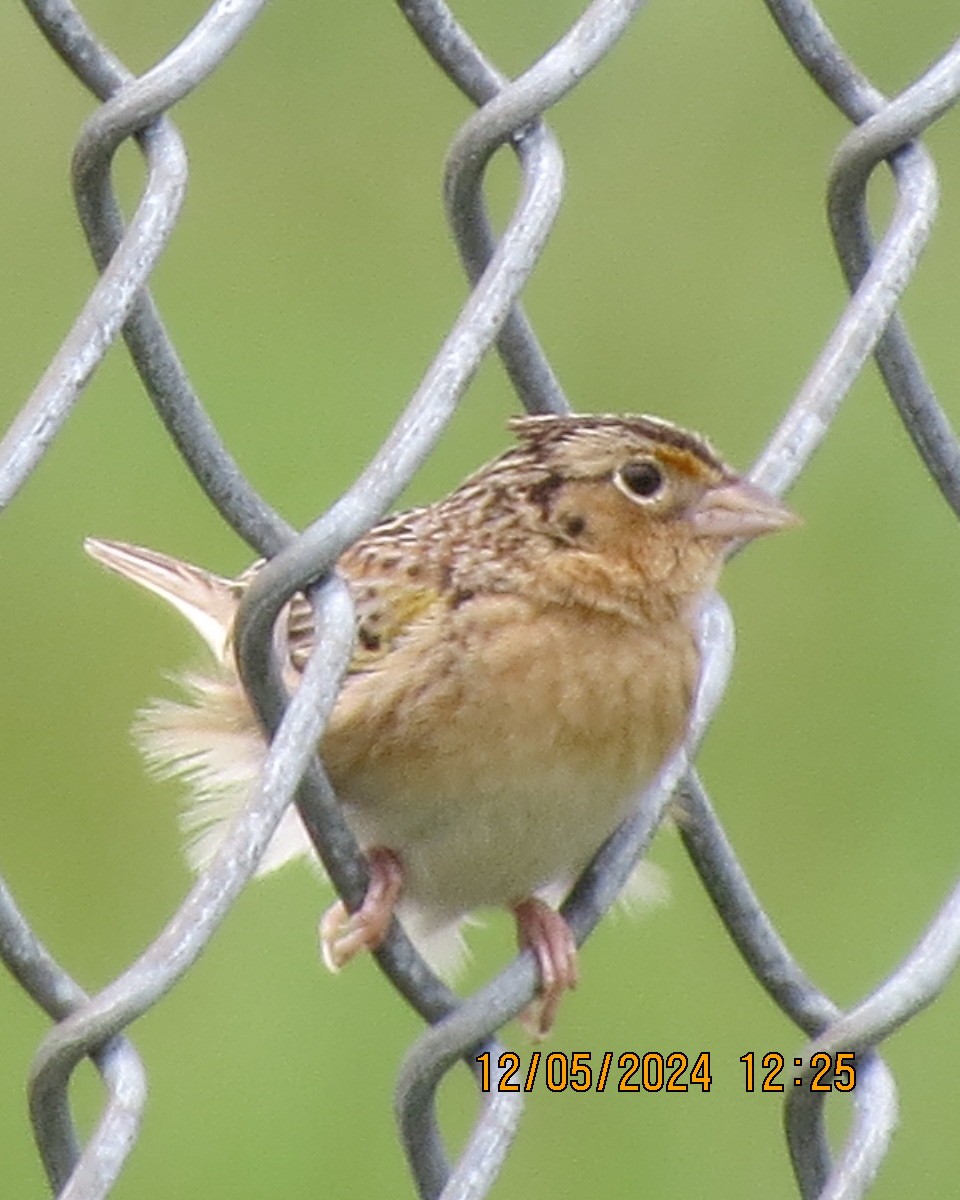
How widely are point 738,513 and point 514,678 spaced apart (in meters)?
0.21

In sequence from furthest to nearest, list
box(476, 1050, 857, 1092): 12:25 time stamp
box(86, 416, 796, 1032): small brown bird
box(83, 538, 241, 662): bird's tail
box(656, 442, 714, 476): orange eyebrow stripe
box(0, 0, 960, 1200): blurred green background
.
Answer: box(0, 0, 960, 1200): blurred green background
box(83, 538, 241, 662): bird's tail
box(656, 442, 714, 476): orange eyebrow stripe
box(86, 416, 796, 1032): small brown bird
box(476, 1050, 857, 1092): 12:25 time stamp

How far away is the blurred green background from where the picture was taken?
14.1 feet

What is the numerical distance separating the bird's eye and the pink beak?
5cm

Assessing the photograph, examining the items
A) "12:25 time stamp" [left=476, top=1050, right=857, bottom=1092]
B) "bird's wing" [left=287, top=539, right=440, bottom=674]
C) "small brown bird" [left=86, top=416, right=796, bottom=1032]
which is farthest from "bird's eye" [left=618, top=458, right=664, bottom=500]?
"12:25 time stamp" [left=476, top=1050, right=857, bottom=1092]

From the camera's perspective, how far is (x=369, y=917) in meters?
1.93

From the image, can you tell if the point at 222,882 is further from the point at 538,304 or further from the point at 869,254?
the point at 538,304

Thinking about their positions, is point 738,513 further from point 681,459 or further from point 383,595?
point 383,595

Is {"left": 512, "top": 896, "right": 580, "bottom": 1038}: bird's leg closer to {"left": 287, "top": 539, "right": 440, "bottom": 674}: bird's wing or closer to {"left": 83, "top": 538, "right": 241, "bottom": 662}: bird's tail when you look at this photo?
{"left": 287, "top": 539, "right": 440, "bottom": 674}: bird's wing

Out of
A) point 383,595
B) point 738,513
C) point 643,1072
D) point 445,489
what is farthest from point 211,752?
point 445,489

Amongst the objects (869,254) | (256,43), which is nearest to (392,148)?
(256,43)

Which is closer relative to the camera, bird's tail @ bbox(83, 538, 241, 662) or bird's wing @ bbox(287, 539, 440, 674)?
bird's wing @ bbox(287, 539, 440, 674)

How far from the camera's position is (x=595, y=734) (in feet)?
7.71

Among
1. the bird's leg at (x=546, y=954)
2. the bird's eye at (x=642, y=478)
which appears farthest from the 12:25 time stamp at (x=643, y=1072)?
the bird's eye at (x=642, y=478)

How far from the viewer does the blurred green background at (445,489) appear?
4.29 metres
